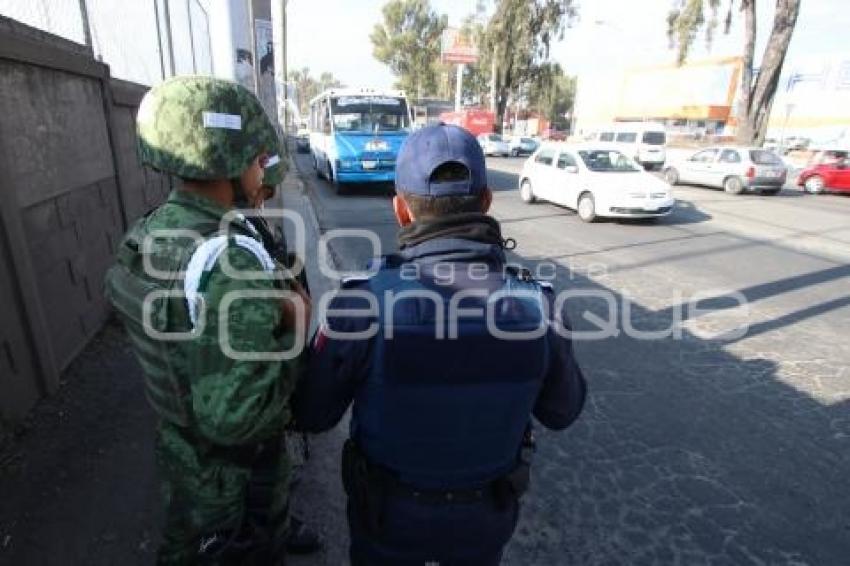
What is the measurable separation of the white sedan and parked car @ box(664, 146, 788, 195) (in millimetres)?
6450

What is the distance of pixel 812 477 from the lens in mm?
2980

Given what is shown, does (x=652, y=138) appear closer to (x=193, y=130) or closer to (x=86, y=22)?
(x=86, y=22)

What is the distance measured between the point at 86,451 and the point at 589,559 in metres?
2.62

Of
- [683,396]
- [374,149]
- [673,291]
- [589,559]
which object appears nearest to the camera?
[589,559]

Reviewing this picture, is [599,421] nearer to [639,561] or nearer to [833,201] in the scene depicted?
[639,561]

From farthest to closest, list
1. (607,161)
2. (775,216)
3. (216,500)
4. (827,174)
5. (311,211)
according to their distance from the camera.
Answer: (827,174), (775,216), (607,161), (311,211), (216,500)

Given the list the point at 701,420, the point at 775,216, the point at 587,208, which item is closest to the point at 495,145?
the point at 775,216

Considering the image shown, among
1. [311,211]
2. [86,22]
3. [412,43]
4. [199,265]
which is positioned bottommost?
[311,211]

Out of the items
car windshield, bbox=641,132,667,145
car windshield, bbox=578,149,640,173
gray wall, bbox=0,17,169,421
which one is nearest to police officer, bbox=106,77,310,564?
gray wall, bbox=0,17,169,421

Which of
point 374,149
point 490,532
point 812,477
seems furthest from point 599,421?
point 374,149

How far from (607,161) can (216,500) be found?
11039 mm

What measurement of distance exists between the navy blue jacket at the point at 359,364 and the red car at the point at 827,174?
18829mm

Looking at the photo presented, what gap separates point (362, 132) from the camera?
13.8 meters

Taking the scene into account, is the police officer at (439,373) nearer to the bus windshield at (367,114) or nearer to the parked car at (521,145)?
the bus windshield at (367,114)
